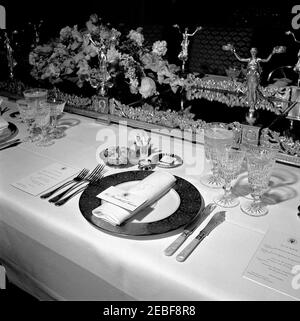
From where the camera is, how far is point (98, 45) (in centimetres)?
147

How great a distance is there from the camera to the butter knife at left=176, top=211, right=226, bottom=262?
74 cm

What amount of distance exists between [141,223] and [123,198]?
0.25 ft

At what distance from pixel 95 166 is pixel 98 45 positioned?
0.58 m

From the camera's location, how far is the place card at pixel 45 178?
3.35 feet

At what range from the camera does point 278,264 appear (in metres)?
0.72

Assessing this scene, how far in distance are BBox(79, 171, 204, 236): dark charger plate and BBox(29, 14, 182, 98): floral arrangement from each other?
530 millimetres

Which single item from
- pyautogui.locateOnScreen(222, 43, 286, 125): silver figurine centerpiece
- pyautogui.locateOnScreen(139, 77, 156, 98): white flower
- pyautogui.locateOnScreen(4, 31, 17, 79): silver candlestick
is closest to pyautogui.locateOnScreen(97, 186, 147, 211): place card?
pyautogui.locateOnScreen(222, 43, 286, 125): silver figurine centerpiece

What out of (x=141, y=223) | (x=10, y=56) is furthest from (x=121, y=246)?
(x=10, y=56)

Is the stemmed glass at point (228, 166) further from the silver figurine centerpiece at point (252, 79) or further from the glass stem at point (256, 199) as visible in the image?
the silver figurine centerpiece at point (252, 79)

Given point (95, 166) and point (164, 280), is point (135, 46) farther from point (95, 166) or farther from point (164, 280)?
point (164, 280)

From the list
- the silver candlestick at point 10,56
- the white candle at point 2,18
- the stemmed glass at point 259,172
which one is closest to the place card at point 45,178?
the stemmed glass at point 259,172

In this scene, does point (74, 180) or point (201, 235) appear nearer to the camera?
point (201, 235)

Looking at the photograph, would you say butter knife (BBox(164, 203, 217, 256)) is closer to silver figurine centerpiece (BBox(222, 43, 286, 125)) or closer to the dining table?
the dining table

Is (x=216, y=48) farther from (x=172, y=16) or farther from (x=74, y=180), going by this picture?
(x=74, y=180)
